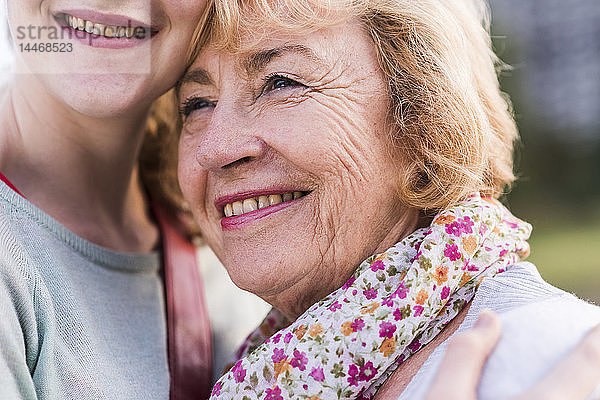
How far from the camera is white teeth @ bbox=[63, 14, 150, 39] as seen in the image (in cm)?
197

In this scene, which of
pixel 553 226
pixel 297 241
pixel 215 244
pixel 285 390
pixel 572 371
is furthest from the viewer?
pixel 553 226

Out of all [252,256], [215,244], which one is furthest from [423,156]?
[215,244]

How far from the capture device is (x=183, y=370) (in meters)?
2.19

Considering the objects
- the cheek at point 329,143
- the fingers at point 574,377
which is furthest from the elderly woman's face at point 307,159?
the fingers at point 574,377

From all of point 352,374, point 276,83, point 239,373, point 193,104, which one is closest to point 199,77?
point 193,104

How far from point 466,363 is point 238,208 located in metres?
0.93

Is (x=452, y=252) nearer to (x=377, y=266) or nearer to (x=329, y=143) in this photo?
(x=377, y=266)

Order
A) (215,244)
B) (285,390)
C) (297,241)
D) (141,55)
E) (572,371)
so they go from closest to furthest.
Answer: (572,371)
(285,390)
(297,241)
(141,55)
(215,244)

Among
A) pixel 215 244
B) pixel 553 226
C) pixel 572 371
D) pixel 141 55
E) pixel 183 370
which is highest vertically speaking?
pixel 141 55

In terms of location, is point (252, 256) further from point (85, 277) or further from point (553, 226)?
point (553, 226)

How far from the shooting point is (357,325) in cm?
163

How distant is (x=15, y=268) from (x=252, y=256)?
0.61 metres

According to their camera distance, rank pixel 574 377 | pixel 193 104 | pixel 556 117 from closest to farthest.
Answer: pixel 574 377
pixel 193 104
pixel 556 117

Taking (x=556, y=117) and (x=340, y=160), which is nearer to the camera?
(x=340, y=160)
